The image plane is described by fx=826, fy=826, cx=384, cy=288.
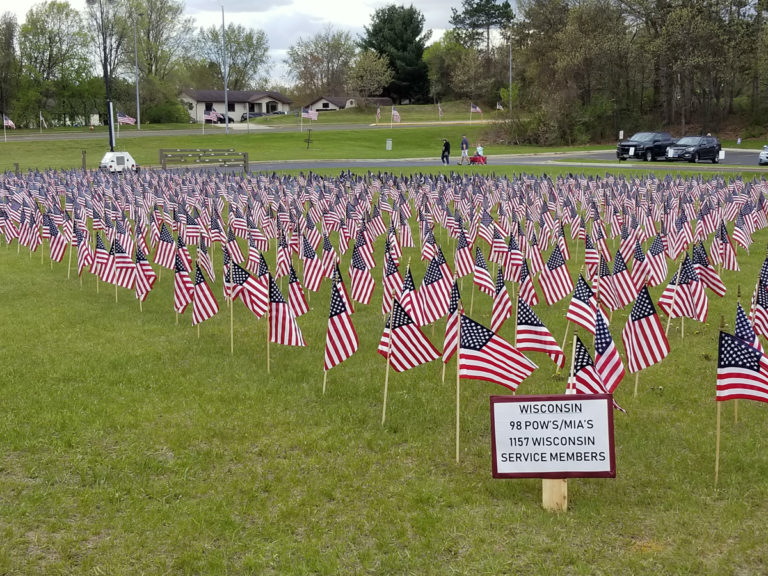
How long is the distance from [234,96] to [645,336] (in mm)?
109143

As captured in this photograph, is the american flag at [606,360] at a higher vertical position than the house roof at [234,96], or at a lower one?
lower

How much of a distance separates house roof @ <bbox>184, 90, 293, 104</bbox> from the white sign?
107318 mm

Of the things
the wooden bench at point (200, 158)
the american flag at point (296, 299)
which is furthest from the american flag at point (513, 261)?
the wooden bench at point (200, 158)

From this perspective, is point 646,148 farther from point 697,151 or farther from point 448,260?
point 448,260

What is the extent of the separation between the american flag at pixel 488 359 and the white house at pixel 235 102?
3993 inches

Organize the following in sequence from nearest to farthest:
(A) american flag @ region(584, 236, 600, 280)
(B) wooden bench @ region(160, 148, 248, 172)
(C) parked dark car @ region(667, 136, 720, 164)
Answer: (A) american flag @ region(584, 236, 600, 280), (B) wooden bench @ region(160, 148, 248, 172), (C) parked dark car @ region(667, 136, 720, 164)

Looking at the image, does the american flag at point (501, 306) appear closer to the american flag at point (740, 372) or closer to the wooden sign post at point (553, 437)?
the american flag at point (740, 372)

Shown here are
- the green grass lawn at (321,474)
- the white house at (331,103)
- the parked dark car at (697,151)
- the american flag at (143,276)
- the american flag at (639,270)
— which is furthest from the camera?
the white house at (331,103)

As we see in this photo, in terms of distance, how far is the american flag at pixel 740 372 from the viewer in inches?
287

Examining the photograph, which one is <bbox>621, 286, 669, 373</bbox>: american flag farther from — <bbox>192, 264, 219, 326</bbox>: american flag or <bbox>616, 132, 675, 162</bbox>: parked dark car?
<bbox>616, 132, 675, 162</bbox>: parked dark car

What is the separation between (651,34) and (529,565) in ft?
221

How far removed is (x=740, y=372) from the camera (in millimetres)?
7328

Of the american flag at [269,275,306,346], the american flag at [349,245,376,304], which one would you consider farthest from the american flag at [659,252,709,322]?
the american flag at [269,275,306,346]

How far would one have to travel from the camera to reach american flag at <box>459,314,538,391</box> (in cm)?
794
